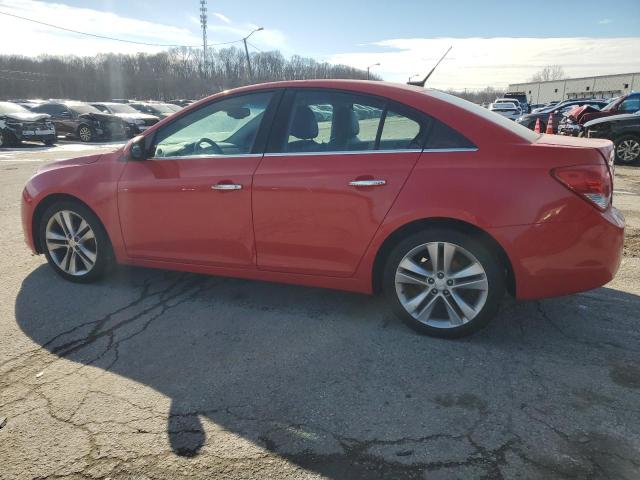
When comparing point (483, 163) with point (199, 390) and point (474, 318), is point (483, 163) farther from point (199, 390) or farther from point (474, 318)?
point (199, 390)

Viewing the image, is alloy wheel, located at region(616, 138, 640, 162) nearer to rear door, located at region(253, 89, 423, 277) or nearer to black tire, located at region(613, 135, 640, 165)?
black tire, located at region(613, 135, 640, 165)

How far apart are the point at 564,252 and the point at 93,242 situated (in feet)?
12.2

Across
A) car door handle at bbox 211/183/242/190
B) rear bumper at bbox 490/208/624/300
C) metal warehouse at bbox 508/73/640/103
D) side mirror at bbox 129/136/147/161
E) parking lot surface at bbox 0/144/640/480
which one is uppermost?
metal warehouse at bbox 508/73/640/103

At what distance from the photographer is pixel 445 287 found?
10.3 feet

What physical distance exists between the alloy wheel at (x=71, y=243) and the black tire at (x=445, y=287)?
104 inches

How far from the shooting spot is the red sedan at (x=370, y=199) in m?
2.87

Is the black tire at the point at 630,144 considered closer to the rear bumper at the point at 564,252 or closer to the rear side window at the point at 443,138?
the rear bumper at the point at 564,252

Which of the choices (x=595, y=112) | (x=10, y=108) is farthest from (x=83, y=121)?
(x=595, y=112)

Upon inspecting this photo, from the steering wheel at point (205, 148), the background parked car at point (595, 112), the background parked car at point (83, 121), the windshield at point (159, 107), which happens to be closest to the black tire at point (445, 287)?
the steering wheel at point (205, 148)

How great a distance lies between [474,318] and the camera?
3111 mm

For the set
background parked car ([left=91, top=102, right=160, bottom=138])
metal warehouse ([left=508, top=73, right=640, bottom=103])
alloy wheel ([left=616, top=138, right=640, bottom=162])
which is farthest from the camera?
metal warehouse ([left=508, top=73, right=640, bottom=103])

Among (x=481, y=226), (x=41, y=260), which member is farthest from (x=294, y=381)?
(x=41, y=260)

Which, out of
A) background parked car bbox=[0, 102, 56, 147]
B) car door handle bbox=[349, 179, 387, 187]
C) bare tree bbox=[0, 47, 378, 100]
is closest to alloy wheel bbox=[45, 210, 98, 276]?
car door handle bbox=[349, 179, 387, 187]

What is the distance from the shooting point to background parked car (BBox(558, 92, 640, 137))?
46.1 feet
